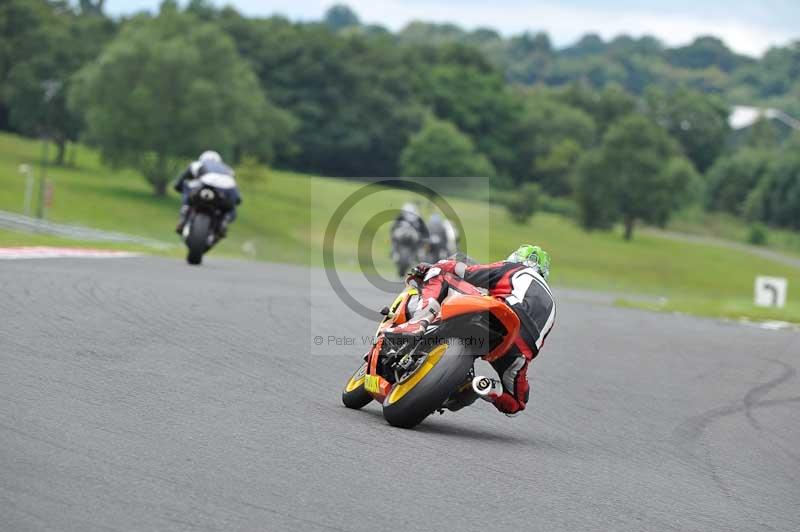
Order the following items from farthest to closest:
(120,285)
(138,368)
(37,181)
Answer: (37,181)
(120,285)
(138,368)

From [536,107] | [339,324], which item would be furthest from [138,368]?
[536,107]

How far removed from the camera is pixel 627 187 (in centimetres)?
8756

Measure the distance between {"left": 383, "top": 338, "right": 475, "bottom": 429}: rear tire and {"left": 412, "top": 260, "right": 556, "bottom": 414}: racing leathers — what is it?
467 millimetres

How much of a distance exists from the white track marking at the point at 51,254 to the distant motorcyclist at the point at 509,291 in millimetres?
9901

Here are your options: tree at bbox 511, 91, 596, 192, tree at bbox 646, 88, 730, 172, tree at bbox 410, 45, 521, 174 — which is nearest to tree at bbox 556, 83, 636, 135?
tree at bbox 646, 88, 730, 172

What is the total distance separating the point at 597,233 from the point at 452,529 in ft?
278

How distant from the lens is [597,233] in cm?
8894

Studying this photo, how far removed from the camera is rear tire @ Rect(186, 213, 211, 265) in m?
18.6

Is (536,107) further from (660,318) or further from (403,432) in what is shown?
(403,432)

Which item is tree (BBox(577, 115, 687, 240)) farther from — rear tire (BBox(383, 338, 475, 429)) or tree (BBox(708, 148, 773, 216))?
rear tire (BBox(383, 338, 475, 429))

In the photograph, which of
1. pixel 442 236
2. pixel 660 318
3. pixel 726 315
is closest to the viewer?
pixel 660 318

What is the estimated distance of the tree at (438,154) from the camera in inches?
4301

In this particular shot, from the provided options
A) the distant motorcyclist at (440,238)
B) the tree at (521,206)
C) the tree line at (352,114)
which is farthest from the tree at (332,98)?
the distant motorcyclist at (440,238)

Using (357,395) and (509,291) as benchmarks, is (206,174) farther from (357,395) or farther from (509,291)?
(509,291)
